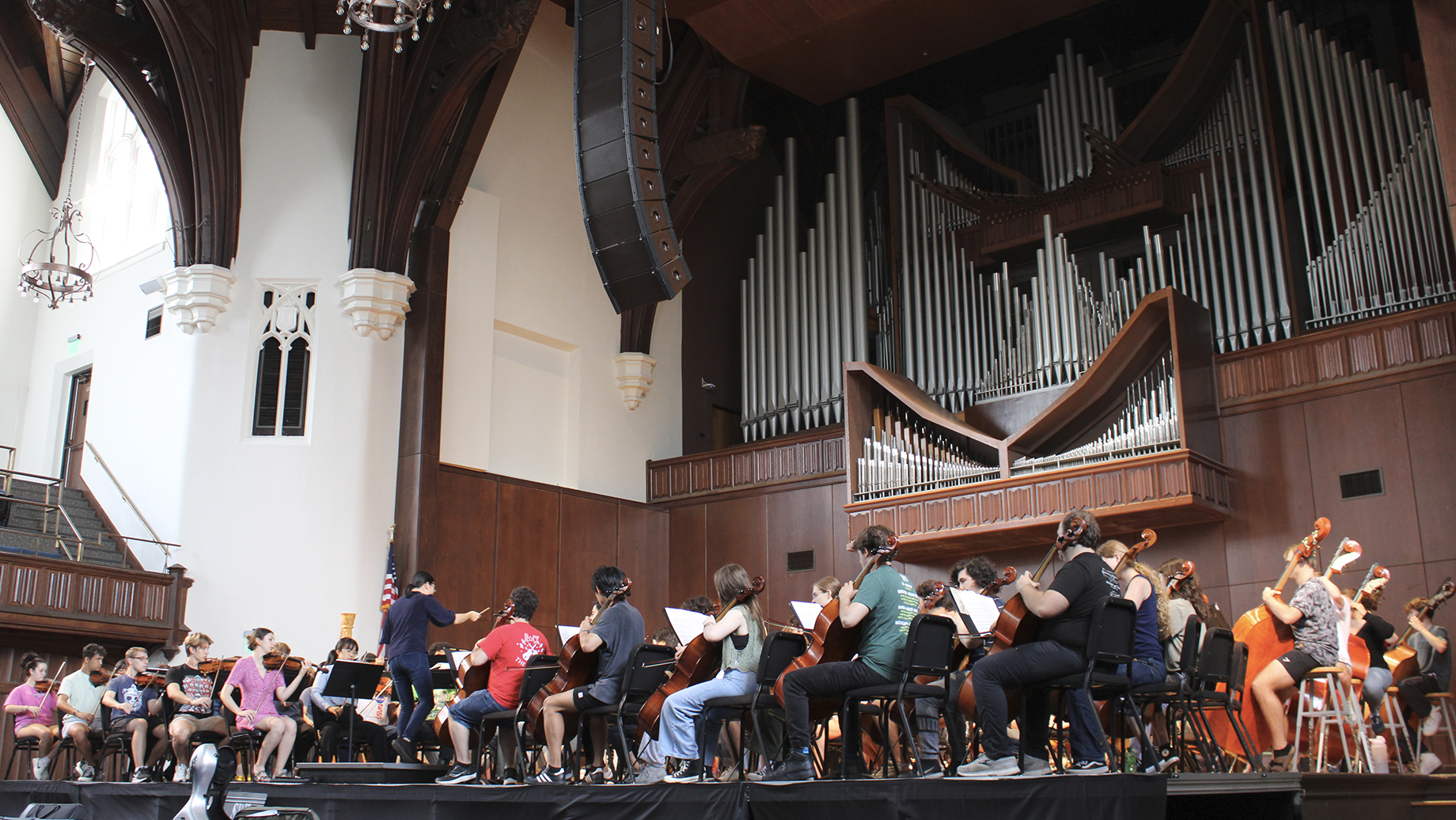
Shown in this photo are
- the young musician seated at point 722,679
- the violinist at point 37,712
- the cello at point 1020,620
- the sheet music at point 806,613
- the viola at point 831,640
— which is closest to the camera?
the cello at point 1020,620

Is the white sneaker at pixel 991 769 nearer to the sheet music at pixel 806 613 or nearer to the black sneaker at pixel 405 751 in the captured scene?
the sheet music at pixel 806 613

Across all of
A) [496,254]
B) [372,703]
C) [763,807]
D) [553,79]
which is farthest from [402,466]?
[763,807]

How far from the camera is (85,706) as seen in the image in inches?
371

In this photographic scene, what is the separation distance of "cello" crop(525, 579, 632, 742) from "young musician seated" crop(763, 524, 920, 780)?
145 centimetres

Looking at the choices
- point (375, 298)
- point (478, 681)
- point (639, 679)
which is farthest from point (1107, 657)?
point (375, 298)

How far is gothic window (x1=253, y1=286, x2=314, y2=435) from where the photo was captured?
12203 mm

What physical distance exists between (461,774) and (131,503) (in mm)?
6873

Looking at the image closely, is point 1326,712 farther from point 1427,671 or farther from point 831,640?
point 831,640

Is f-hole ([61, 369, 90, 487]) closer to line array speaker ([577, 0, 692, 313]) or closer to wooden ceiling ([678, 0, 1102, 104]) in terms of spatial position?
wooden ceiling ([678, 0, 1102, 104])

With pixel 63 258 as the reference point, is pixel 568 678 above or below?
below

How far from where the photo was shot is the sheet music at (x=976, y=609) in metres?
6.31

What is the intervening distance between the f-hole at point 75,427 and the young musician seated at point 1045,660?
12453 mm

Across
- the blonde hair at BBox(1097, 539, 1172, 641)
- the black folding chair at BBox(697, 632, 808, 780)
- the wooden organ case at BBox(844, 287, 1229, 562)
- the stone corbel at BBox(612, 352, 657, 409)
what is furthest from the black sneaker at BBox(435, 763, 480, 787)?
the stone corbel at BBox(612, 352, 657, 409)

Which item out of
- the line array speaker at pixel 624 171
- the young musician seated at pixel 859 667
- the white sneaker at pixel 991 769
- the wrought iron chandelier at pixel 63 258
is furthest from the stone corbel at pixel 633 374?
the white sneaker at pixel 991 769
